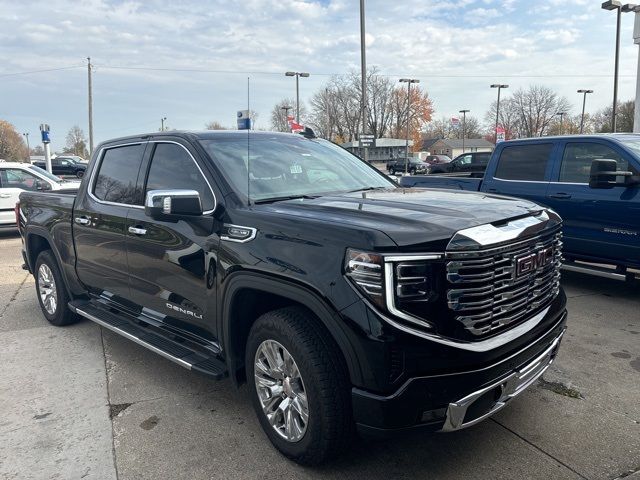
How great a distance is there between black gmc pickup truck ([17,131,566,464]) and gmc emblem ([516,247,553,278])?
1 cm

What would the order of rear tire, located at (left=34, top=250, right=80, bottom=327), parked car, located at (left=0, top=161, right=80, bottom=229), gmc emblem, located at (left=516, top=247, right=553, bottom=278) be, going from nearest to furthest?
gmc emblem, located at (left=516, top=247, right=553, bottom=278)
rear tire, located at (left=34, top=250, right=80, bottom=327)
parked car, located at (left=0, top=161, right=80, bottom=229)

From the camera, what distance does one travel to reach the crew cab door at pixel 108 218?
4133 millimetres

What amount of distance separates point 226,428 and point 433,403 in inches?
61.8

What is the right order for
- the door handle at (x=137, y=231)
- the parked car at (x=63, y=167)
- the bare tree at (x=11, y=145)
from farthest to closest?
the bare tree at (x=11, y=145) < the parked car at (x=63, y=167) < the door handle at (x=137, y=231)

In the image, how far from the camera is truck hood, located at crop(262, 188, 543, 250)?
2439 millimetres

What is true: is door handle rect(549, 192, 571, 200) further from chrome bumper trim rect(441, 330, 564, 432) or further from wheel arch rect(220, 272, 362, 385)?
wheel arch rect(220, 272, 362, 385)

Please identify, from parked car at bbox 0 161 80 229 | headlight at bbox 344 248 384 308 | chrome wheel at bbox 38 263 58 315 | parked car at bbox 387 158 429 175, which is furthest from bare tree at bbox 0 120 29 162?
headlight at bbox 344 248 384 308

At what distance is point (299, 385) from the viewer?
2.75 m

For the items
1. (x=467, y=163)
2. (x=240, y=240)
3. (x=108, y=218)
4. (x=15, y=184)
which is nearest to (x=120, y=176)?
(x=108, y=218)

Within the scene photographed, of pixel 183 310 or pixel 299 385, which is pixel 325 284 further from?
pixel 183 310

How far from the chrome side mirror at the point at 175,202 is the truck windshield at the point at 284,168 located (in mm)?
280

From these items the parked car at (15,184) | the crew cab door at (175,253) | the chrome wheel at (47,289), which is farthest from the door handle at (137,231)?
the parked car at (15,184)

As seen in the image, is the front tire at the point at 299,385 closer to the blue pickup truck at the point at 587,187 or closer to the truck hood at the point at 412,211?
the truck hood at the point at 412,211

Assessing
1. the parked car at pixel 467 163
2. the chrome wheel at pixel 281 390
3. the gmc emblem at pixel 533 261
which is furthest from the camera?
the parked car at pixel 467 163
